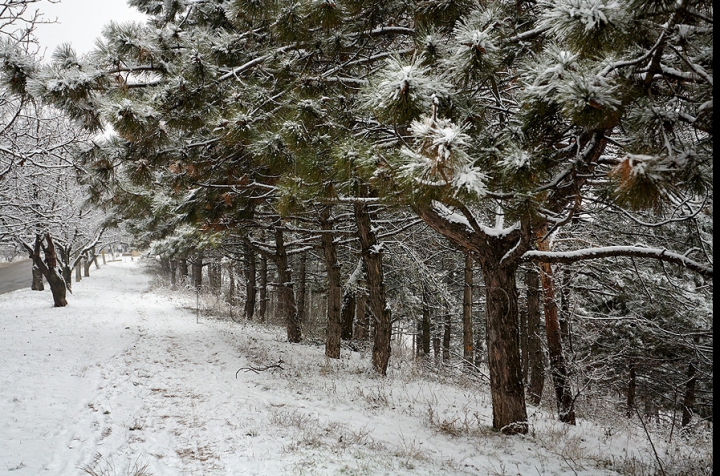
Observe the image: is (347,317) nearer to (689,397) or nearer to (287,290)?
(287,290)

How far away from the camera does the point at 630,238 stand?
8359mm

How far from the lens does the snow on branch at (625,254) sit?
3419mm

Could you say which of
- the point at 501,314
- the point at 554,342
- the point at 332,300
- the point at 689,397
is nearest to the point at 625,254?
the point at 501,314

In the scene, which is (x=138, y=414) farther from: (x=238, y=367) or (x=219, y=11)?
(x=219, y=11)

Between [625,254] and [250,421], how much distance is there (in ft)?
17.0

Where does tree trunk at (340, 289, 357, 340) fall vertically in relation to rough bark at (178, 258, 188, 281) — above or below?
below

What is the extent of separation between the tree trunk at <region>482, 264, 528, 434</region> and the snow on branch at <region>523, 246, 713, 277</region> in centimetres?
48

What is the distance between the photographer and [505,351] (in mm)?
5234

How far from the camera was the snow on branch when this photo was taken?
3.42 meters

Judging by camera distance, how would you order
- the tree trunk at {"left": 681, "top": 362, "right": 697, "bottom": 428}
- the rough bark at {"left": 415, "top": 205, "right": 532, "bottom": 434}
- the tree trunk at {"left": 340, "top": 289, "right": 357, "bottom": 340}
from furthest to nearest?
1. the tree trunk at {"left": 340, "top": 289, "right": 357, "bottom": 340}
2. the tree trunk at {"left": 681, "top": 362, "right": 697, "bottom": 428}
3. the rough bark at {"left": 415, "top": 205, "right": 532, "bottom": 434}

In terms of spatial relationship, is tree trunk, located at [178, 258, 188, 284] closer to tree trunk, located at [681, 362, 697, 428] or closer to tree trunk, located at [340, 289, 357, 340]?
tree trunk, located at [340, 289, 357, 340]

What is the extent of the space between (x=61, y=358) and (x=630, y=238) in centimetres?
1282

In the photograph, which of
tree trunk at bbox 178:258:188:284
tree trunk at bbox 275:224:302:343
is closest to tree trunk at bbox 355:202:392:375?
tree trunk at bbox 275:224:302:343

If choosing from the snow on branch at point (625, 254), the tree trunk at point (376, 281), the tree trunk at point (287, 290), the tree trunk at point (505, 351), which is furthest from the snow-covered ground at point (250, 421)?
the tree trunk at point (287, 290)
